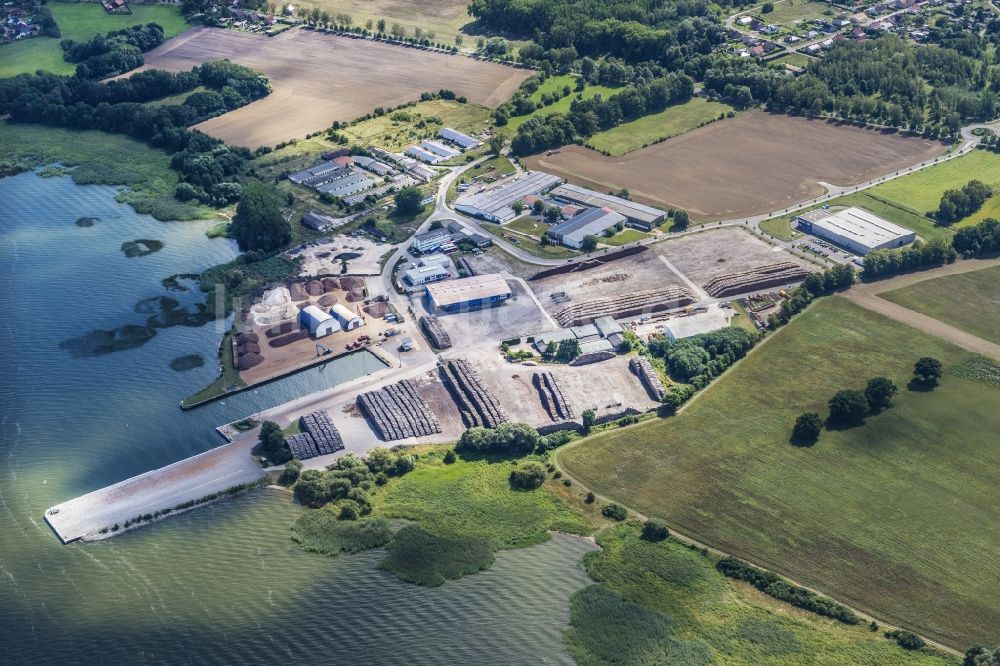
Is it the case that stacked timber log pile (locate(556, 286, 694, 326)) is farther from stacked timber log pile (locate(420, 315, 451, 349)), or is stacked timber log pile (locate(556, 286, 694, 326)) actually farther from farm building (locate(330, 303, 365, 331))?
farm building (locate(330, 303, 365, 331))

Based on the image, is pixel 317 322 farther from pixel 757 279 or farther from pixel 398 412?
pixel 757 279

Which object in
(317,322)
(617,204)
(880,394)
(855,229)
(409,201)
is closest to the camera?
(880,394)

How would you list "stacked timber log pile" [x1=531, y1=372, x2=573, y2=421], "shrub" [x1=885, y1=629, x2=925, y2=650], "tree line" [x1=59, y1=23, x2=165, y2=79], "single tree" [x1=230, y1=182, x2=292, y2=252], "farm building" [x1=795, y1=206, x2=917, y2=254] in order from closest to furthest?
"shrub" [x1=885, y1=629, x2=925, y2=650] < "stacked timber log pile" [x1=531, y1=372, x2=573, y2=421] < "single tree" [x1=230, y1=182, x2=292, y2=252] < "farm building" [x1=795, y1=206, x2=917, y2=254] < "tree line" [x1=59, y1=23, x2=165, y2=79]

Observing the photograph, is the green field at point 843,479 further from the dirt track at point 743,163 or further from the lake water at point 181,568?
the dirt track at point 743,163

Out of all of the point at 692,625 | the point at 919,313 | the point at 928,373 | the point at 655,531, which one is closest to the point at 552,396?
the point at 655,531

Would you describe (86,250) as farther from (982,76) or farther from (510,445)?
(982,76)

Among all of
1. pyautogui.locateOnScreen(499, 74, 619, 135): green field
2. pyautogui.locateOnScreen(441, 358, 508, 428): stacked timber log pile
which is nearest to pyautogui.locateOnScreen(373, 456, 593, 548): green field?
pyautogui.locateOnScreen(441, 358, 508, 428): stacked timber log pile
